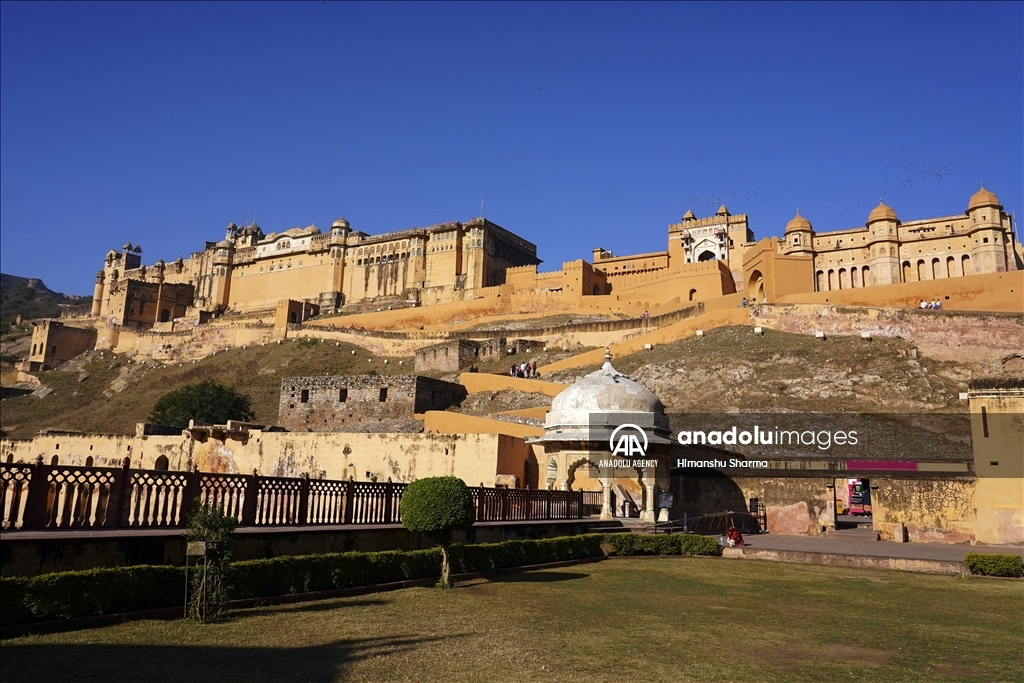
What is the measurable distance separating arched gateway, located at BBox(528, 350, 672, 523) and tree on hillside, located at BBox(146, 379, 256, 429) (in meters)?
28.9

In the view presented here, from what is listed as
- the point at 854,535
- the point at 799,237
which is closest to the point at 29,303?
the point at 799,237

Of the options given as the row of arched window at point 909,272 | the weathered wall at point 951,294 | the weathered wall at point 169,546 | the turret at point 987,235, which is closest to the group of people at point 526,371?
the weathered wall at point 951,294

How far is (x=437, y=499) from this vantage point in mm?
11445

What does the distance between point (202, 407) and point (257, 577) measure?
127 feet

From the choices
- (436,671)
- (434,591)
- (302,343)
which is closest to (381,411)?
(434,591)

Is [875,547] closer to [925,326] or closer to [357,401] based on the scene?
[357,401]

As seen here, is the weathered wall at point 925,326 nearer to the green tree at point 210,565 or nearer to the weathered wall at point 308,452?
the weathered wall at point 308,452

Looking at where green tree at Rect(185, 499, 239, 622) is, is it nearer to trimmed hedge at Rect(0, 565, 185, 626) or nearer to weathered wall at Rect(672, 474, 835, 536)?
trimmed hedge at Rect(0, 565, 185, 626)

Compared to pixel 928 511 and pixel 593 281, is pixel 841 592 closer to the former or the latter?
pixel 928 511

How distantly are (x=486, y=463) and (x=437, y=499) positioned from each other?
32.3 ft

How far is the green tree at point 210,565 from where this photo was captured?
27.3 feet

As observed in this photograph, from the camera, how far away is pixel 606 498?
66.2 feet

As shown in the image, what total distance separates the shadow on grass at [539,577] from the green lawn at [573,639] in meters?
0.27

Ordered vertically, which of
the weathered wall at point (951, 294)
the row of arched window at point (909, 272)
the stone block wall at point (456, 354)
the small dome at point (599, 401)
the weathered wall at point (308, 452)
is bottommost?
the weathered wall at point (308, 452)
